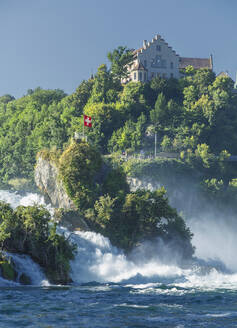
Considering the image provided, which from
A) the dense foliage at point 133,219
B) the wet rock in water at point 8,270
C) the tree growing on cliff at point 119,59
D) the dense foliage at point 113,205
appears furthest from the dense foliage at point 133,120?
the wet rock in water at point 8,270

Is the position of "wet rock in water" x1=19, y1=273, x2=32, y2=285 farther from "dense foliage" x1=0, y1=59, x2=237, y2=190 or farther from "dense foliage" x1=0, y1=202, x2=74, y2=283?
"dense foliage" x1=0, y1=59, x2=237, y2=190

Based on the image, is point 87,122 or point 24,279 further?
point 87,122

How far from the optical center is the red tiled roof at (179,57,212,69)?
6903 inches

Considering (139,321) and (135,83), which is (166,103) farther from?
(139,321)

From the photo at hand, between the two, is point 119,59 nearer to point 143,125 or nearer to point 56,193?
point 143,125

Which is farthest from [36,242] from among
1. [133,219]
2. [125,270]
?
[133,219]

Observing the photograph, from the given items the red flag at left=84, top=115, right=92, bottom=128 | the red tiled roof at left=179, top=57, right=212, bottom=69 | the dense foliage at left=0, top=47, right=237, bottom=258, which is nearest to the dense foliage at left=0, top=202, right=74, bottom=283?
the red flag at left=84, top=115, right=92, bottom=128

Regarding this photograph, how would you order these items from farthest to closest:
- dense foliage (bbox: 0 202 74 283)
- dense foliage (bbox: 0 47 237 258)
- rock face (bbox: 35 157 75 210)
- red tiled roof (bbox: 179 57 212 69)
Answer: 1. red tiled roof (bbox: 179 57 212 69)
2. dense foliage (bbox: 0 47 237 258)
3. rock face (bbox: 35 157 75 210)
4. dense foliage (bbox: 0 202 74 283)

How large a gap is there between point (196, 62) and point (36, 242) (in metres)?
128

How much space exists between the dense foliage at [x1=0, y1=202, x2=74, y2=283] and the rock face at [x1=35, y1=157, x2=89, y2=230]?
16.5 meters

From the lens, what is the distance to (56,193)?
268 ft

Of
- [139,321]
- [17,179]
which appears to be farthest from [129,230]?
[17,179]

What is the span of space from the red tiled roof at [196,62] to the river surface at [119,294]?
102 metres

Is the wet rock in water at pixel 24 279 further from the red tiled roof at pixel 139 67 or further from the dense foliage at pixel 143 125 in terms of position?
the red tiled roof at pixel 139 67
